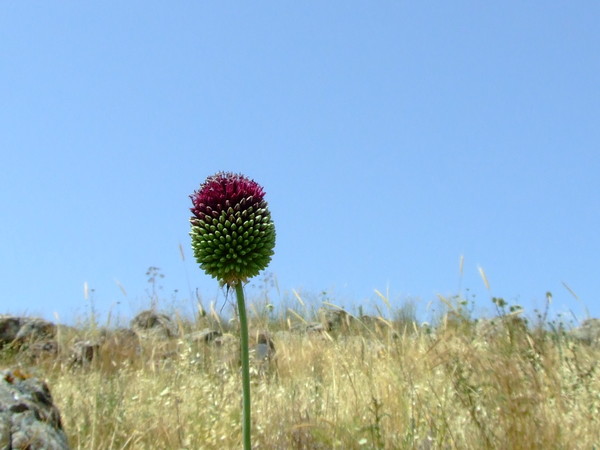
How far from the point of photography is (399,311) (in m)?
13.9

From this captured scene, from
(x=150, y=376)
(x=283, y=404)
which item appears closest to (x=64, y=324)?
(x=150, y=376)

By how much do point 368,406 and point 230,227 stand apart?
5.77ft

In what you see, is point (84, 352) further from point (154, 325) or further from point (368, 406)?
point (368, 406)

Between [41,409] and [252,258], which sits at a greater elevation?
[252,258]

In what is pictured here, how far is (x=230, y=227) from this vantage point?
3.64 m

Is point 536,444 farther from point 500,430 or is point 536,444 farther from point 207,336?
point 207,336

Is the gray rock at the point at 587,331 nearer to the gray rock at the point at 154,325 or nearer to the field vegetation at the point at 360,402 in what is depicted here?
the field vegetation at the point at 360,402

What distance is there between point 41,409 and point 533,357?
4.68 metres

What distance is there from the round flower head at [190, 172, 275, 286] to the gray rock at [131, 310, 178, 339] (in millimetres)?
7282

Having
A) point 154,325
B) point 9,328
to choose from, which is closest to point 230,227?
point 154,325

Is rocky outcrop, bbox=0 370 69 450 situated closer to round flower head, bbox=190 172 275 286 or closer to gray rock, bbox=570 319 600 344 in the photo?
round flower head, bbox=190 172 275 286

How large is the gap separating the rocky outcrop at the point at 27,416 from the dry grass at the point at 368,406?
2.31 ft

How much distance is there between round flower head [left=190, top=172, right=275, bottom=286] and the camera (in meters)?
3.63

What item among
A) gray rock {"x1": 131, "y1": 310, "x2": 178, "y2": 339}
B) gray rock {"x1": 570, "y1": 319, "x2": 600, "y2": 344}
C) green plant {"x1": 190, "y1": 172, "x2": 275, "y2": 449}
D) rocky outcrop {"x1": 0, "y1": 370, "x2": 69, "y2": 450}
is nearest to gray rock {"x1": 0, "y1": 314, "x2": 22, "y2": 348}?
gray rock {"x1": 131, "y1": 310, "x2": 178, "y2": 339}
